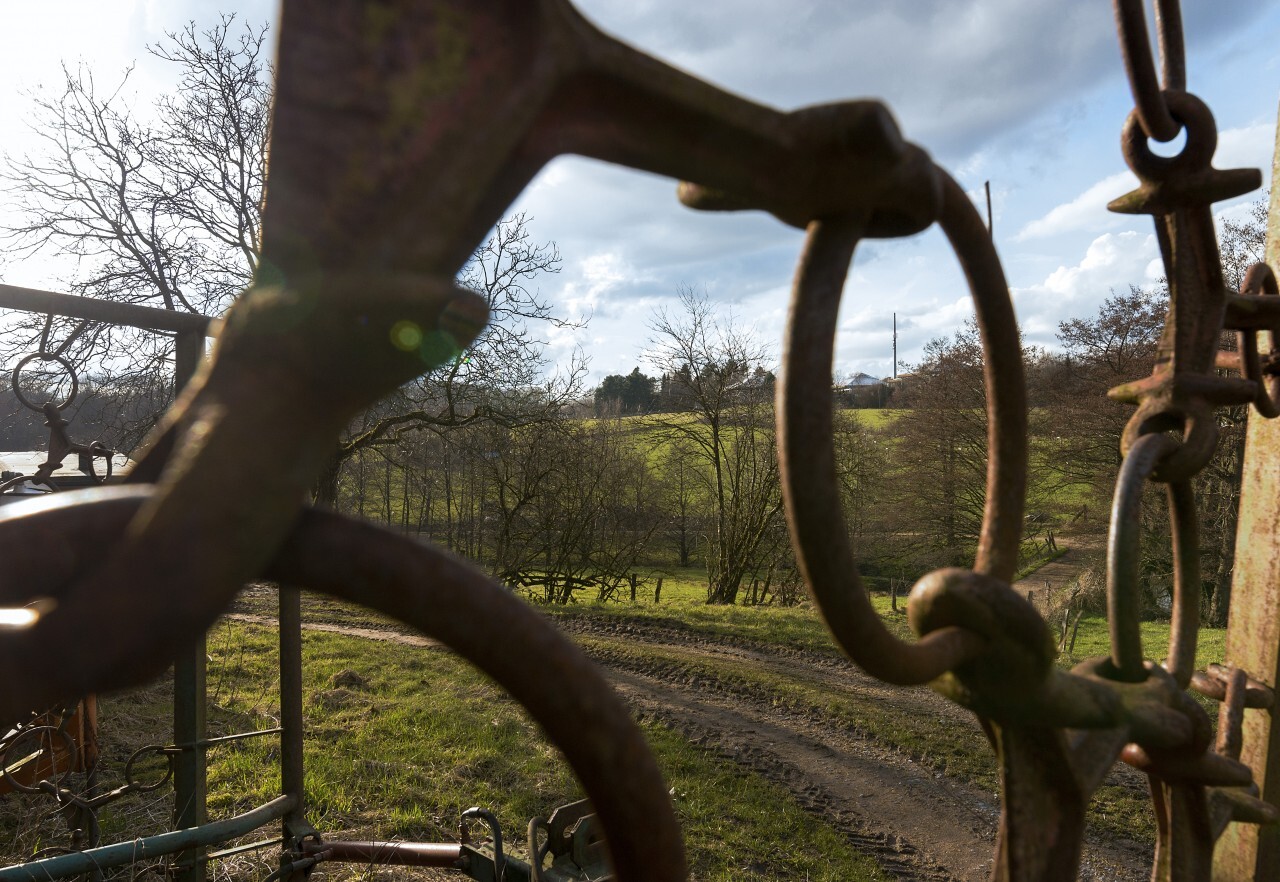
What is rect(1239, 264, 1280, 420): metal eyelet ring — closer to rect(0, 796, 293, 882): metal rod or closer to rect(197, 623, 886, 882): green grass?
rect(0, 796, 293, 882): metal rod

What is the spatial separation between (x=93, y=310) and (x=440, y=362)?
10.7ft

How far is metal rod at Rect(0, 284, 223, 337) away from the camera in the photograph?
2.84 m

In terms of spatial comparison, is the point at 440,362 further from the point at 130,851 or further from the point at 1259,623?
the point at 130,851

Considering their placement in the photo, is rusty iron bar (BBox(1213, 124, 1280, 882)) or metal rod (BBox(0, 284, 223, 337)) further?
metal rod (BBox(0, 284, 223, 337))

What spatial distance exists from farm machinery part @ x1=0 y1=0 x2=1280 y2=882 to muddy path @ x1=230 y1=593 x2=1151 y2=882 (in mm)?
5840

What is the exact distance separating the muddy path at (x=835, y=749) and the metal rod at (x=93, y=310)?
18.0 ft

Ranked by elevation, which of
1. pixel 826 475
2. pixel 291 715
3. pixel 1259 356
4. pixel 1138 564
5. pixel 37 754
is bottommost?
pixel 37 754

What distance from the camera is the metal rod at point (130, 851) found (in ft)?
9.31

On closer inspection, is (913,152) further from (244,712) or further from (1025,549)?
(1025,549)

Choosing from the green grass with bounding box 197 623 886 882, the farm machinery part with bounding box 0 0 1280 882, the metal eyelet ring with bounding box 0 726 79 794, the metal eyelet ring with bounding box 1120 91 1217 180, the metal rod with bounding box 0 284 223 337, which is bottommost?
the green grass with bounding box 197 623 886 882

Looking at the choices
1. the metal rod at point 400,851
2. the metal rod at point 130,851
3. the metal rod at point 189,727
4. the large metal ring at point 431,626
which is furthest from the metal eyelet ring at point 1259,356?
the metal rod at point 189,727

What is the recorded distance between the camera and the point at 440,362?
437 millimetres

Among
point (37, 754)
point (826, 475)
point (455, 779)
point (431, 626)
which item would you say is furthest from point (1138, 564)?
point (455, 779)

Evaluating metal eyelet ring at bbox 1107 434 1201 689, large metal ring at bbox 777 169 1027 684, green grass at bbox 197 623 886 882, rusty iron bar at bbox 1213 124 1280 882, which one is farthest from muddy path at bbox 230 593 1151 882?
large metal ring at bbox 777 169 1027 684
